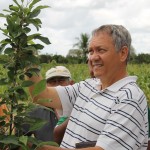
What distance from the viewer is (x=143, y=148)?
8.13 ft

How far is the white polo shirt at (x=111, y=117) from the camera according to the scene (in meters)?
2.28

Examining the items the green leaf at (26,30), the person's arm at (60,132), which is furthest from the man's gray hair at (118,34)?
the green leaf at (26,30)

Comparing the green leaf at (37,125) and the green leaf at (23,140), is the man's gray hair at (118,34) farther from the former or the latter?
the green leaf at (23,140)

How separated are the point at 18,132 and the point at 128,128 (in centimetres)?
66

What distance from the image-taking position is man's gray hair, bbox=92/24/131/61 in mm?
2520

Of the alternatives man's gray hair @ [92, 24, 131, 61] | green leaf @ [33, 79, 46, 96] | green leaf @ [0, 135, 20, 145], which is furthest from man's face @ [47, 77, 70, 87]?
green leaf @ [0, 135, 20, 145]

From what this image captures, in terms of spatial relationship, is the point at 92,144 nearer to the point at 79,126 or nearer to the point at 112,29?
the point at 79,126

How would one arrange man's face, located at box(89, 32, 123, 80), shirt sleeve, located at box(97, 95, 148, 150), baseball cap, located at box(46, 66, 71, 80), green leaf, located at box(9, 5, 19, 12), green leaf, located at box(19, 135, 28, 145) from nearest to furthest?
→ green leaf, located at box(19, 135, 28, 145), green leaf, located at box(9, 5, 19, 12), shirt sleeve, located at box(97, 95, 148, 150), man's face, located at box(89, 32, 123, 80), baseball cap, located at box(46, 66, 71, 80)

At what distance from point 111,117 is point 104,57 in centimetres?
37

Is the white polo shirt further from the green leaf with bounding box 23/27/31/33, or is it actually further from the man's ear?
the green leaf with bounding box 23/27/31/33

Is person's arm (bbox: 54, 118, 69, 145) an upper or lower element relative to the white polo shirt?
lower

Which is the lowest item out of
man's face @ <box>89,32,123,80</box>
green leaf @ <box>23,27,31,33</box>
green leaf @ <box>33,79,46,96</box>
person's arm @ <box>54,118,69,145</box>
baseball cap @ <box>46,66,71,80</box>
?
person's arm @ <box>54,118,69,145</box>

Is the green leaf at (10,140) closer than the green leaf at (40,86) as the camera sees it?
Yes

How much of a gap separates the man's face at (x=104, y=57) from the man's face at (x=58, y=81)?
182cm
